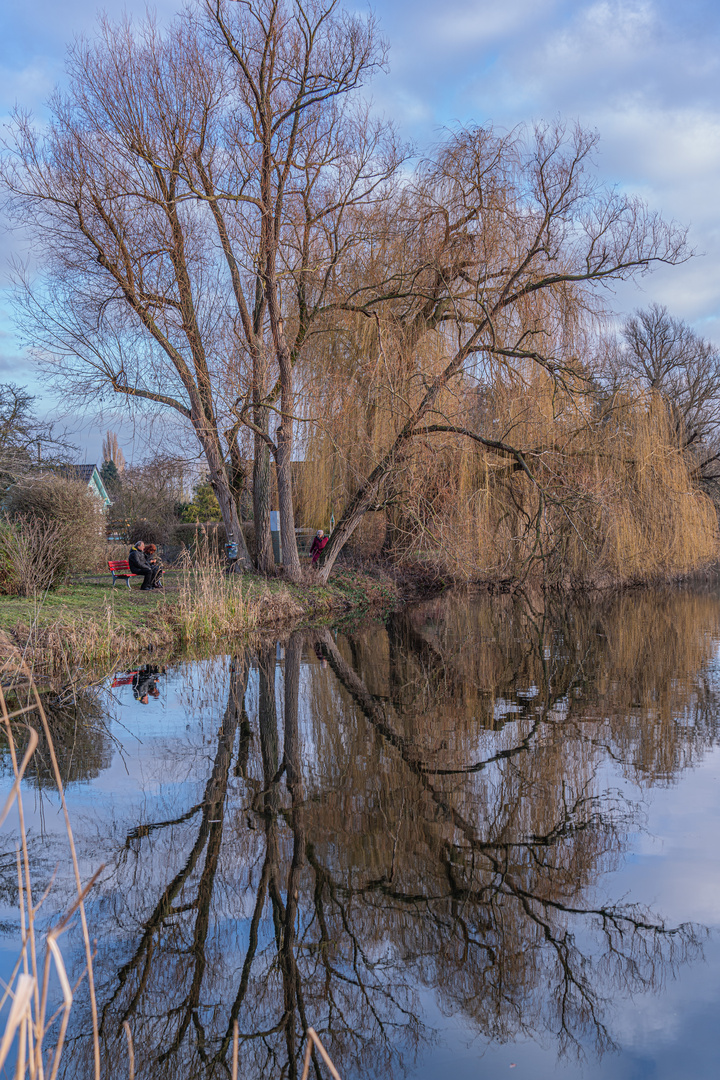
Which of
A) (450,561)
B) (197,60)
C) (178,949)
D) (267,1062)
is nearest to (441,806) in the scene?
(178,949)

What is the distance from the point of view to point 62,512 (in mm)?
14141

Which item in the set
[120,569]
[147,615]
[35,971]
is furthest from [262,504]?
[35,971]

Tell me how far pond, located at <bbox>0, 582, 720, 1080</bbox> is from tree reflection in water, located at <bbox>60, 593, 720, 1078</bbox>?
14 mm

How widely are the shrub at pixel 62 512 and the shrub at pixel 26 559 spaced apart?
0.67ft

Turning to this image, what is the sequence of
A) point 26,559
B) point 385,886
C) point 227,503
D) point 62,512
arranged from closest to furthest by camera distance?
point 385,886 < point 26,559 < point 62,512 < point 227,503

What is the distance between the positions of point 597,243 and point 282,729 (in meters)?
10.6

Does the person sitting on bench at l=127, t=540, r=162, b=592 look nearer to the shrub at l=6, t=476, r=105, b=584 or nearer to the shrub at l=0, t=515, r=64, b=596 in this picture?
the shrub at l=6, t=476, r=105, b=584

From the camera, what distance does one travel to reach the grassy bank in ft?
31.9

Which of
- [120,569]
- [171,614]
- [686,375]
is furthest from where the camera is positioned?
[686,375]

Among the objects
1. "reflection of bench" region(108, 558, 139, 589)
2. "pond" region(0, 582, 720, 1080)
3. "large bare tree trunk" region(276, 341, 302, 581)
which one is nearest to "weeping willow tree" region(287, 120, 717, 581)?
"large bare tree trunk" region(276, 341, 302, 581)

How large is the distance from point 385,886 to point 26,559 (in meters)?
9.90

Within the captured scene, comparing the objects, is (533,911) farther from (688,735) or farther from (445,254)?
(445,254)

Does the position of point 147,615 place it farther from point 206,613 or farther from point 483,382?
point 483,382

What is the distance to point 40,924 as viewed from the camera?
389 cm
